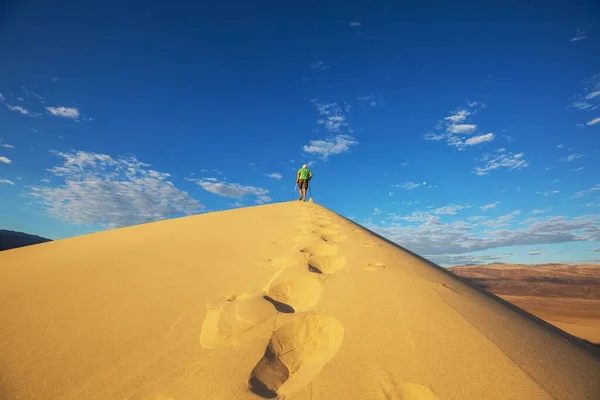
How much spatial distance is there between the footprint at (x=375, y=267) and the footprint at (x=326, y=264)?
24cm

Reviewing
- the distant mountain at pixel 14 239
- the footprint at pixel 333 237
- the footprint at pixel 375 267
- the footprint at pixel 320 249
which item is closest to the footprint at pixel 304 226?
the footprint at pixel 333 237

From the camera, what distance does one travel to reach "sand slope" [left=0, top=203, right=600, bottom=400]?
3.70 feet

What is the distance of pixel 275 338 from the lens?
4.77ft

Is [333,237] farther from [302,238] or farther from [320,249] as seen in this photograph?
[320,249]

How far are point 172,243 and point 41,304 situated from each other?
5.61 ft

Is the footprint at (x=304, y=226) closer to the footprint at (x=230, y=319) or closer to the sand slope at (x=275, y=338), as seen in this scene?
the sand slope at (x=275, y=338)

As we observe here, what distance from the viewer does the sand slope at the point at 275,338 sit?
Result: 3.70 feet

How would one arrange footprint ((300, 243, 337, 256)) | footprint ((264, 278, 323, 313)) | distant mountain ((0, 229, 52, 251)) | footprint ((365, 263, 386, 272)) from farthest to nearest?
distant mountain ((0, 229, 52, 251)) < footprint ((300, 243, 337, 256)) < footprint ((365, 263, 386, 272)) < footprint ((264, 278, 323, 313))

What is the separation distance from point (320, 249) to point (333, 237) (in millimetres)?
573

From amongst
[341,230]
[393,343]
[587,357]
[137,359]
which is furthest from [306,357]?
[341,230]

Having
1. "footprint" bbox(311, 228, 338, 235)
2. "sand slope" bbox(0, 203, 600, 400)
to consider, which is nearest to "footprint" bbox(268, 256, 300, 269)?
"sand slope" bbox(0, 203, 600, 400)

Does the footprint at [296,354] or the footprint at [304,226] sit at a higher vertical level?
the footprint at [304,226]

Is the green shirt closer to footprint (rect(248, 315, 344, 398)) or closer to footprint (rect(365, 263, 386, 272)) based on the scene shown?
footprint (rect(365, 263, 386, 272))

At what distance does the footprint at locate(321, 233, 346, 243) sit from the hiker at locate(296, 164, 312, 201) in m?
5.55
